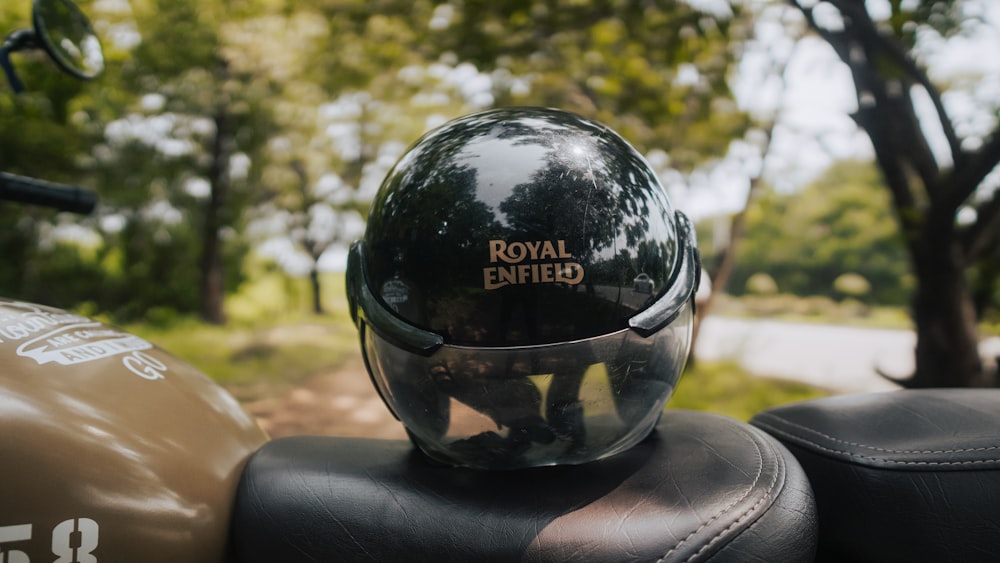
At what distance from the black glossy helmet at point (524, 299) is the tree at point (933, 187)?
2488 millimetres

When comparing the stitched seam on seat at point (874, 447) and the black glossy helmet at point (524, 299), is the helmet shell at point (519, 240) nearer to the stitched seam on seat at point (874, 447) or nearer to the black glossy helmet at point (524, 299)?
the black glossy helmet at point (524, 299)

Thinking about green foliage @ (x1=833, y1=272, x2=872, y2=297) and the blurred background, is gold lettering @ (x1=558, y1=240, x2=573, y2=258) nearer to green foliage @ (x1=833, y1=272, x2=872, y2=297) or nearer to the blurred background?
the blurred background

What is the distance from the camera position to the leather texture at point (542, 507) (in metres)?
0.86

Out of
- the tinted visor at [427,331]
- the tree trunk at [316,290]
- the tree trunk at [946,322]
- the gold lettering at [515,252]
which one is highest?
the gold lettering at [515,252]

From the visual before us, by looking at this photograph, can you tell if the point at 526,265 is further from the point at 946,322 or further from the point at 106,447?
the point at 946,322

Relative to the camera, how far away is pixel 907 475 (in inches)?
38.5

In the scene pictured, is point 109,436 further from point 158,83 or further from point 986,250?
point 158,83

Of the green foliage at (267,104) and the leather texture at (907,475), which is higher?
the green foliage at (267,104)

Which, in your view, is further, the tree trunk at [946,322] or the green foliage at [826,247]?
the green foliage at [826,247]

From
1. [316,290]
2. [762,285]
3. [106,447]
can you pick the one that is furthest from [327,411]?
[762,285]

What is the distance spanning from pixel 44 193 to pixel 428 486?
3.84 ft

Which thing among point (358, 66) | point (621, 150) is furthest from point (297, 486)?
point (358, 66)

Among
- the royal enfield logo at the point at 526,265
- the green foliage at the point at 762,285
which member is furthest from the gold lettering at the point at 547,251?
the green foliage at the point at 762,285

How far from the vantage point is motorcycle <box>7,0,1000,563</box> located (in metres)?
0.87
